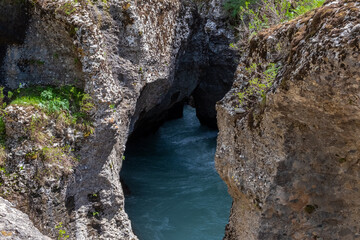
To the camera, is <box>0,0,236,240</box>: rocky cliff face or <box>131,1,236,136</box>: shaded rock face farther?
<box>131,1,236,136</box>: shaded rock face

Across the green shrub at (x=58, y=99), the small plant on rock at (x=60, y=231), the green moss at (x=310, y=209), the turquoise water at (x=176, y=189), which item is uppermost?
the green shrub at (x=58, y=99)

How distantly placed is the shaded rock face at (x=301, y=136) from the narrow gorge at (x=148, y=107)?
1cm

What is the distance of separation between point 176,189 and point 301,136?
7626mm

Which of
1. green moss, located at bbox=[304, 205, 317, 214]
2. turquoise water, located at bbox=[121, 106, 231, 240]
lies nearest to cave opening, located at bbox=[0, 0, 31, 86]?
turquoise water, located at bbox=[121, 106, 231, 240]

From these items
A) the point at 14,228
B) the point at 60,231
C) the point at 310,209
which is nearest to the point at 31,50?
the point at 60,231

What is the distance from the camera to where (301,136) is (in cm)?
400

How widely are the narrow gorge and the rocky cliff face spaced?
0.07 ft

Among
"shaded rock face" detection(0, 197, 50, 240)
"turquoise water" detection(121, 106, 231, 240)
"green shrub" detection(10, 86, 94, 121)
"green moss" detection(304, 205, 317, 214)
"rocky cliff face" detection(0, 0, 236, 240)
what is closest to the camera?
"shaded rock face" detection(0, 197, 50, 240)

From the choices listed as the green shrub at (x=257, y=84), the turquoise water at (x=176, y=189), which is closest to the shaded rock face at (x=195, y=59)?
the turquoise water at (x=176, y=189)

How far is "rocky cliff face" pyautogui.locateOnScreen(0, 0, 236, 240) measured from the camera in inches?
227

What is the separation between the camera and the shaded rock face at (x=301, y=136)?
3.30 m

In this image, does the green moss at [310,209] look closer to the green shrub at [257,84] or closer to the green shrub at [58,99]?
the green shrub at [257,84]

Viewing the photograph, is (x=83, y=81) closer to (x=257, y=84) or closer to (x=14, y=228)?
(x=257, y=84)

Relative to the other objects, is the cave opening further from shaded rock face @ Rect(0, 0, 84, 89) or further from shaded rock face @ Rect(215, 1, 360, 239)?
shaded rock face @ Rect(215, 1, 360, 239)
